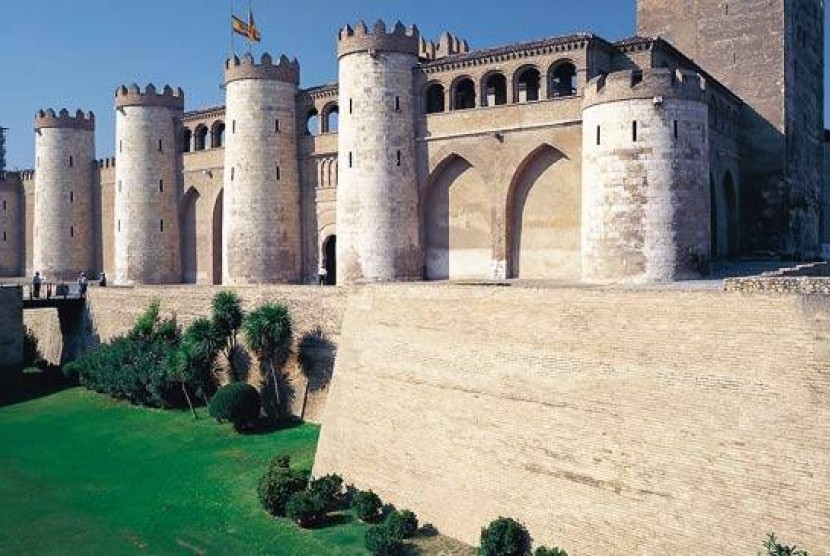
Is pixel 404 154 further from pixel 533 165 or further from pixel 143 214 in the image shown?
pixel 143 214

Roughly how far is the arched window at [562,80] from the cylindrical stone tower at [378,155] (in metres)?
4.49

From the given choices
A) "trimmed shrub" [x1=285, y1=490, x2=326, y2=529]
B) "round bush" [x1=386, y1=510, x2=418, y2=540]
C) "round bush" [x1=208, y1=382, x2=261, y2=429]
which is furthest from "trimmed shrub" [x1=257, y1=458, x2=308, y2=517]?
"round bush" [x1=208, y1=382, x2=261, y2=429]

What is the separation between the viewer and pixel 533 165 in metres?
24.7

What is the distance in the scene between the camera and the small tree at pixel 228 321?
23969mm

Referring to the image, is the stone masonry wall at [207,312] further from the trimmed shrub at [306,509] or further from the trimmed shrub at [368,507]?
the trimmed shrub at [368,507]

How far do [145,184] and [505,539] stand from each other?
83.7 feet

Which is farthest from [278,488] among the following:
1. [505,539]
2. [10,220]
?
[10,220]

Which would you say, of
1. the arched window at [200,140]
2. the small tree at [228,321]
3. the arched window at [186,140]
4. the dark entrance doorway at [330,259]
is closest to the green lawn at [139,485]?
the small tree at [228,321]

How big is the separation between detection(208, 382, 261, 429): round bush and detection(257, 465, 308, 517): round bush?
481 cm

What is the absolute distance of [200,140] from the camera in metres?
34.3

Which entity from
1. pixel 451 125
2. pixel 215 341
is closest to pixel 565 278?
pixel 451 125

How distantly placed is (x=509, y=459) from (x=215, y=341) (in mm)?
12072

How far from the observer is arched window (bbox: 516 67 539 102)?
24781mm

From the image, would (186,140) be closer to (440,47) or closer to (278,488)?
(440,47)
